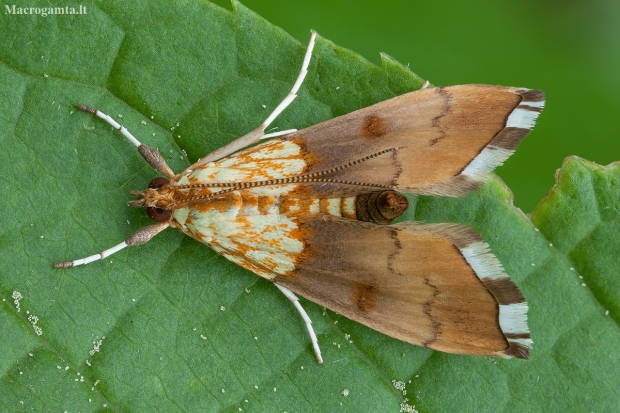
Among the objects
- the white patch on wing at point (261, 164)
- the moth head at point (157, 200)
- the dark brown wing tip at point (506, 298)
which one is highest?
the white patch on wing at point (261, 164)

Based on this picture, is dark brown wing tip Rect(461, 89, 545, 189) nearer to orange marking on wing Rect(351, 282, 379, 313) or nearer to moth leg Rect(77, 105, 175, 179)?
orange marking on wing Rect(351, 282, 379, 313)

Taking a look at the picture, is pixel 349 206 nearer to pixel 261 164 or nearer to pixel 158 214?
pixel 261 164

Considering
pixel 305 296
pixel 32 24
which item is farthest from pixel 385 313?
pixel 32 24

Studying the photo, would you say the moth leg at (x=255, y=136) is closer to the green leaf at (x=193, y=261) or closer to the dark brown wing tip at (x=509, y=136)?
the green leaf at (x=193, y=261)

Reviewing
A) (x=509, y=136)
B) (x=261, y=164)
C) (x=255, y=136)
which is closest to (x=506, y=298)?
(x=509, y=136)

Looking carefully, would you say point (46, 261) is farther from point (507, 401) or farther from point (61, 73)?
point (507, 401)

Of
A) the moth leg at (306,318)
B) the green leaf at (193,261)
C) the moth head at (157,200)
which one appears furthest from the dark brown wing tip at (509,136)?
the moth head at (157,200)

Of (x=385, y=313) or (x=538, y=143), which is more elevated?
(x=538, y=143)
